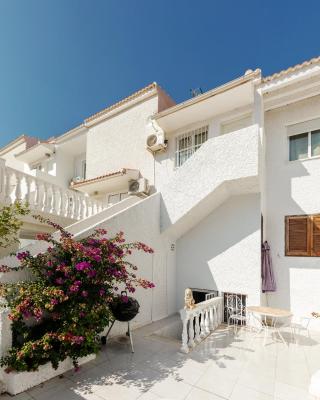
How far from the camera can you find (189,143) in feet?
40.4

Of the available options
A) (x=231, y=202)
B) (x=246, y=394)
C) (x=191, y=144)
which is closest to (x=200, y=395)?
(x=246, y=394)

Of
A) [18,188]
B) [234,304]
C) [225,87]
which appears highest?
[225,87]

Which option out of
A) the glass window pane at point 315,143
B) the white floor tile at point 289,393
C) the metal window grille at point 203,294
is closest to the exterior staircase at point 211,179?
the metal window grille at point 203,294

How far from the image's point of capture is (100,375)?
17.7 feet

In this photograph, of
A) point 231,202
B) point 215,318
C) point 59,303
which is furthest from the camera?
point 231,202

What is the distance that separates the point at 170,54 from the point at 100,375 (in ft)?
58.7

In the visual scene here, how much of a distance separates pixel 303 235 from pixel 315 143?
388 cm

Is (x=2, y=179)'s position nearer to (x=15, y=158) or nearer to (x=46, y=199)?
(x=46, y=199)

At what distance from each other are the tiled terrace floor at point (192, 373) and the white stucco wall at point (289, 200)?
207 centimetres

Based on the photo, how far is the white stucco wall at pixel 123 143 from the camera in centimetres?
1306

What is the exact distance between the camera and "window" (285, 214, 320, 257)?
930 centimetres

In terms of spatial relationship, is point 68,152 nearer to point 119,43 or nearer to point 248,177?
point 119,43

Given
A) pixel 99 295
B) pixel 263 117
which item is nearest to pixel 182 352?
pixel 99 295

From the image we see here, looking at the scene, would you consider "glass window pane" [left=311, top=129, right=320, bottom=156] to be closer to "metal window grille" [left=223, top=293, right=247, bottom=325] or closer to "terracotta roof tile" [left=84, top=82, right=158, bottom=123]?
"metal window grille" [left=223, top=293, right=247, bottom=325]
